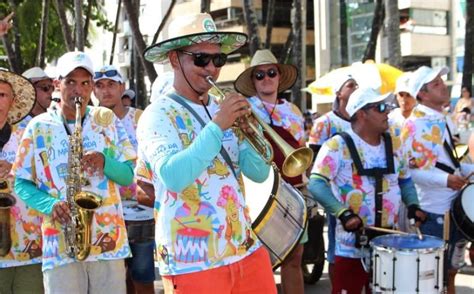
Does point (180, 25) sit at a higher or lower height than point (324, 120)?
higher

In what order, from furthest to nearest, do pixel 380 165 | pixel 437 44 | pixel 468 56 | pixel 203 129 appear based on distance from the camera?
1. pixel 437 44
2. pixel 468 56
3. pixel 380 165
4. pixel 203 129

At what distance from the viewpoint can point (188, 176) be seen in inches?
113

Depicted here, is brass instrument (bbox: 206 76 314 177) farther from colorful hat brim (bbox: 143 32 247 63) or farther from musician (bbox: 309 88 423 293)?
musician (bbox: 309 88 423 293)

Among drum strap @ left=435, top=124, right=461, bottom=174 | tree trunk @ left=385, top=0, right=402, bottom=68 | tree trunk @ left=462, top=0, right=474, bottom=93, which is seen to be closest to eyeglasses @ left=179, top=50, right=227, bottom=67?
drum strap @ left=435, top=124, right=461, bottom=174

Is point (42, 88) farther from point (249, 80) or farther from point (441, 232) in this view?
point (441, 232)

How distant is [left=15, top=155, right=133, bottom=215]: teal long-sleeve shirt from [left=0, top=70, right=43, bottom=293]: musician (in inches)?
12.4

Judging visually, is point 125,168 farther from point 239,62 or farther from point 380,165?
point 239,62

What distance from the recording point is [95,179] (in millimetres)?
3883

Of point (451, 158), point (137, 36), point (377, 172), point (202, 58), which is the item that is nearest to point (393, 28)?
point (137, 36)

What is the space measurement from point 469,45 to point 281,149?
11440 mm

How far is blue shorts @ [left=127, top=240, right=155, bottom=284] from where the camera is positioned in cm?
527

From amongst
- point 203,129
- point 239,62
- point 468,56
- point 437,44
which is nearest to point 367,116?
point 203,129

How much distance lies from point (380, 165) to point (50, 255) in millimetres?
2212

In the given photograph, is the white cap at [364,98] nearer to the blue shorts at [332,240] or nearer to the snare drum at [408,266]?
the blue shorts at [332,240]
